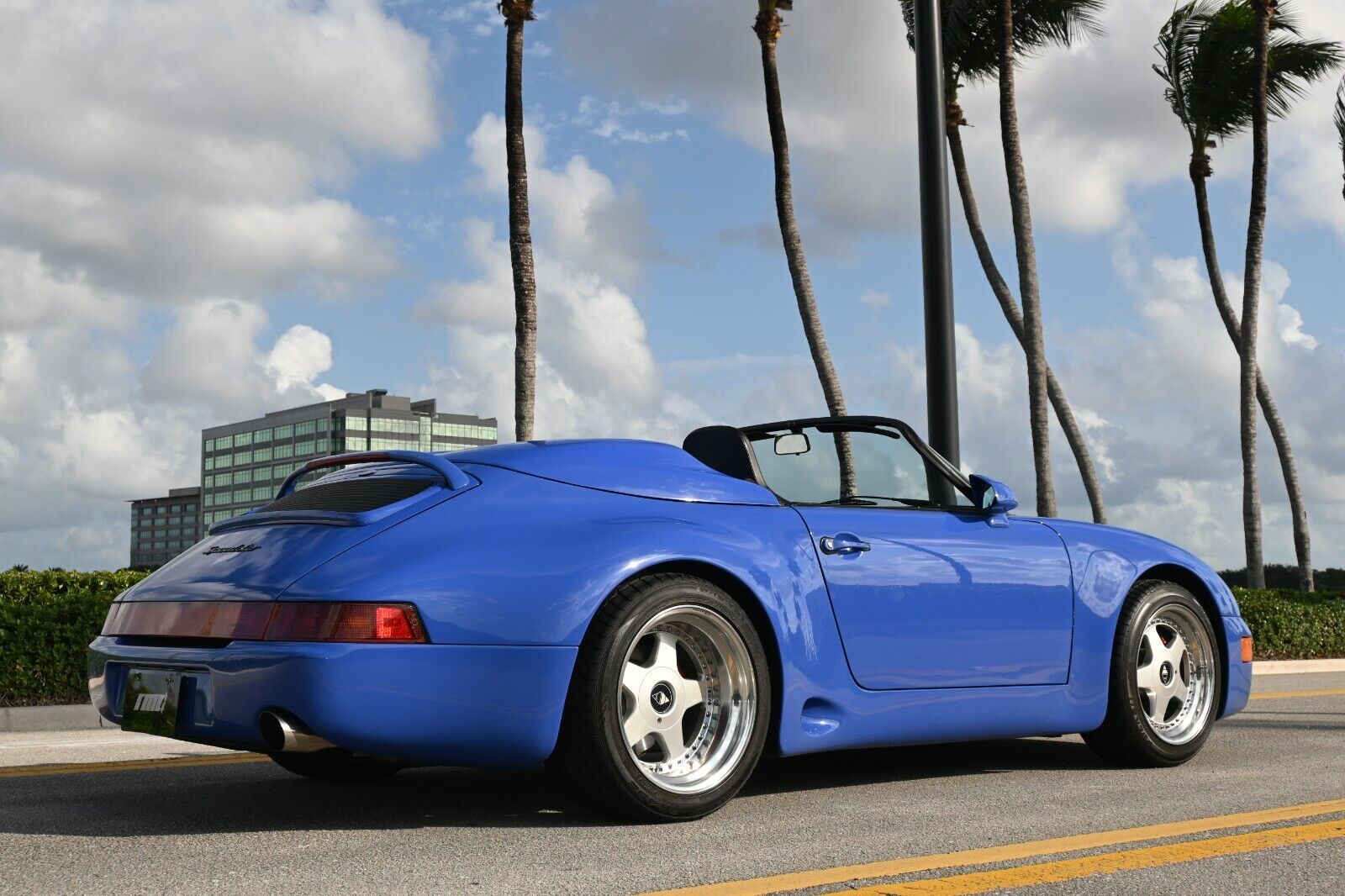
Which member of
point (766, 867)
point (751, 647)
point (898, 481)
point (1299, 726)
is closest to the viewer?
point (766, 867)

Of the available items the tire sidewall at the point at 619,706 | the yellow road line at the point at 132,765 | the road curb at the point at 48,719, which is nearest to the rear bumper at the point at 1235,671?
the tire sidewall at the point at 619,706

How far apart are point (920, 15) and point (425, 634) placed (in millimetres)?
7428

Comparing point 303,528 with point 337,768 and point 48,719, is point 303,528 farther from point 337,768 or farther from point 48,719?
point 48,719

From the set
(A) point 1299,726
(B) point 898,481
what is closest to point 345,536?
(B) point 898,481

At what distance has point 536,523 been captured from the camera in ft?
15.1

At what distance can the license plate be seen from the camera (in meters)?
4.55

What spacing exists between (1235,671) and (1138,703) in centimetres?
72

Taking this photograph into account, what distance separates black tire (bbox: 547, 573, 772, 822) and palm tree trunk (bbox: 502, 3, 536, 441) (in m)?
12.1

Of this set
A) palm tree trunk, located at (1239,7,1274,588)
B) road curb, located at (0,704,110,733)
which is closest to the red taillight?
road curb, located at (0,704,110,733)

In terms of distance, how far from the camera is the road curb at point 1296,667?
53.1 feet

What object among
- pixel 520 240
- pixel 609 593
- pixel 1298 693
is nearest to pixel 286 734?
pixel 609 593

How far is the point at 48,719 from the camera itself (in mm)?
9328

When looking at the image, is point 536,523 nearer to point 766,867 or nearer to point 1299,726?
point 766,867

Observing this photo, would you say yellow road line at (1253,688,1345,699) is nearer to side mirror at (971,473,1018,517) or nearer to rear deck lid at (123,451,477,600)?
side mirror at (971,473,1018,517)
